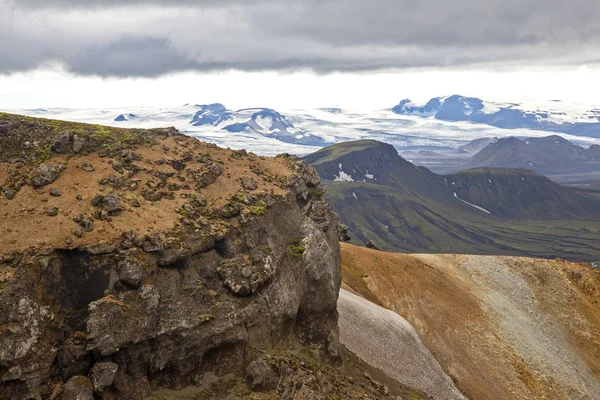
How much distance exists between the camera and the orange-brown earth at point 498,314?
80375mm

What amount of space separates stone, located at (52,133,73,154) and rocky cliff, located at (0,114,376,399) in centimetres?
14

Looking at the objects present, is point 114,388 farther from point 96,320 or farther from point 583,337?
point 583,337

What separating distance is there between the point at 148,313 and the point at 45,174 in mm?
19038

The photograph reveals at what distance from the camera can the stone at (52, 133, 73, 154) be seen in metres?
50.7

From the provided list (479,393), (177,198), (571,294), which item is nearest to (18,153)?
(177,198)

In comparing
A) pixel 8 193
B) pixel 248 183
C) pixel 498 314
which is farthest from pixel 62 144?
pixel 498 314

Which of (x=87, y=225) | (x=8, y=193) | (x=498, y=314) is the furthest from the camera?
(x=498, y=314)

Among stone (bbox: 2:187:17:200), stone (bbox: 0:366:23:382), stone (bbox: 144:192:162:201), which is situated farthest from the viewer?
stone (bbox: 144:192:162:201)

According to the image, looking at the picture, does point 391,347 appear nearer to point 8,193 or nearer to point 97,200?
point 97,200

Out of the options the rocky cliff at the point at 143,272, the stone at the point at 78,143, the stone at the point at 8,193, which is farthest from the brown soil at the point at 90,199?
the stone at the point at 78,143

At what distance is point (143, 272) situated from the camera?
42031mm

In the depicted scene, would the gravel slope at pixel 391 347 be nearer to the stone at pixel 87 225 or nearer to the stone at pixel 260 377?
the stone at pixel 260 377

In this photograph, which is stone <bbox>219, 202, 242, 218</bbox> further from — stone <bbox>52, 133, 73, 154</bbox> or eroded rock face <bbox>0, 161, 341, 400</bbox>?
stone <bbox>52, 133, 73, 154</bbox>

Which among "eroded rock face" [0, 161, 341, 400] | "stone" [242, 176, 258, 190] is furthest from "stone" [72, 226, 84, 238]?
"stone" [242, 176, 258, 190]
